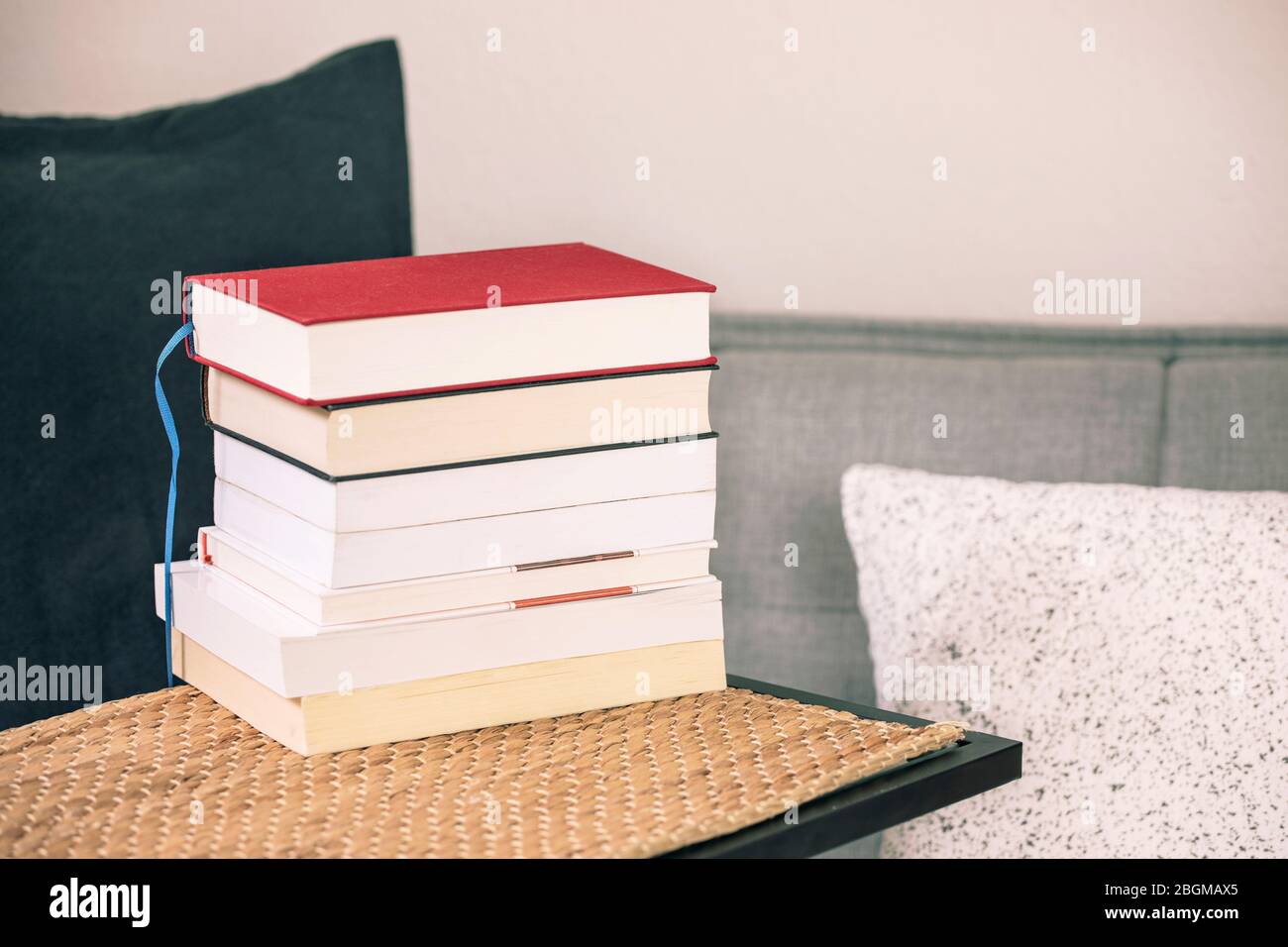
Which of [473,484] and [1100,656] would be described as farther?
[1100,656]

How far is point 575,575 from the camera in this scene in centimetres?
75

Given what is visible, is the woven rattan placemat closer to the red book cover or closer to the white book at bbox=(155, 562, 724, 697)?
the white book at bbox=(155, 562, 724, 697)

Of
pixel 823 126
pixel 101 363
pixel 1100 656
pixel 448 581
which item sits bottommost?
pixel 1100 656

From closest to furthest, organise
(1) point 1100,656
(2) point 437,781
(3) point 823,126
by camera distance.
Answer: (2) point 437,781 → (1) point 1100,656 → (3) point 823,126

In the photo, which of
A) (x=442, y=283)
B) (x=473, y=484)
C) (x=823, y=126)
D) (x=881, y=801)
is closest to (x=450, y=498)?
(x=473, y=484)

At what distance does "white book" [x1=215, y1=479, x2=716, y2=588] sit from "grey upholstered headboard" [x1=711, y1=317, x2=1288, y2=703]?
1.51 ft

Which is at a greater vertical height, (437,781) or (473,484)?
(473,484)

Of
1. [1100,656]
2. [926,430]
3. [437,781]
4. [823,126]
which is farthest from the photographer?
[823,126]

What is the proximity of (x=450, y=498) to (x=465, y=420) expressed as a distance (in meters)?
0.04

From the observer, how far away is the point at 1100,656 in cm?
100

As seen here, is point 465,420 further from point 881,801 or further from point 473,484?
point 881,801

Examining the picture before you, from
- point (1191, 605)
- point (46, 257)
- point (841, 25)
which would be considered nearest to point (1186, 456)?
point (1191, 605)

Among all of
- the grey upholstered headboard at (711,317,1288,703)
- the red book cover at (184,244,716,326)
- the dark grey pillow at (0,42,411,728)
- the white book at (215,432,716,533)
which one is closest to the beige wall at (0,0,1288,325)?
the grey upholstered headboard at (711,317,1288,703)
